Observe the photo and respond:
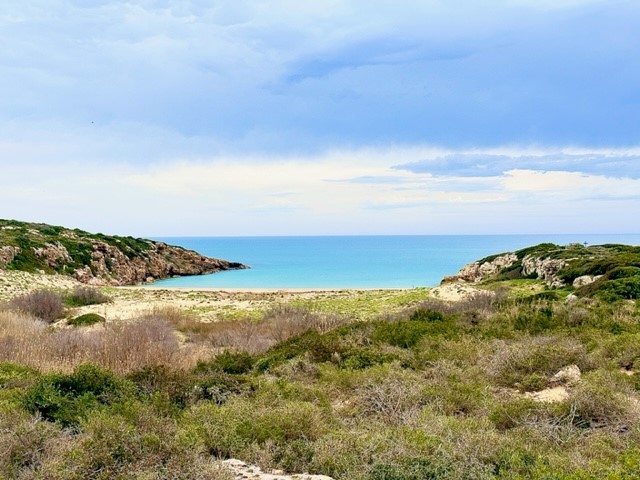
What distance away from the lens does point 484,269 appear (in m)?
44.3

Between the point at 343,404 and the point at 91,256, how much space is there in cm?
5052

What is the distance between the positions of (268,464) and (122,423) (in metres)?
1.58

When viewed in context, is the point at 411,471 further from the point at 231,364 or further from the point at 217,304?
the point at 217,304

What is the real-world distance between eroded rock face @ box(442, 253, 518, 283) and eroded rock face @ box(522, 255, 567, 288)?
169 inches

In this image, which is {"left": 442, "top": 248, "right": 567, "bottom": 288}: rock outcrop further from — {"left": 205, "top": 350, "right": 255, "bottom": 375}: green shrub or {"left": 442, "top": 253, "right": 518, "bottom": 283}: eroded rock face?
{"left": 205, "top": 350, "right": 255, "bottom": 375}: green shrub

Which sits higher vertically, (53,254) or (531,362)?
(531,362)

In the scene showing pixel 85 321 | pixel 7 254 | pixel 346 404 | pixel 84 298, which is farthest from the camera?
pixel 7 254

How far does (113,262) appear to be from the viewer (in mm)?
54062

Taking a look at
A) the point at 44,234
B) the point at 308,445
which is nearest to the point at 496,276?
the point at 308,445

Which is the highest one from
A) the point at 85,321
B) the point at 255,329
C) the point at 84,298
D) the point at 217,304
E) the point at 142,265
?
the point at 255,329

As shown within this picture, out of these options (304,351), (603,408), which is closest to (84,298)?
(304,351)

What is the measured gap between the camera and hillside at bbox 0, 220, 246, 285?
45062 millimetres

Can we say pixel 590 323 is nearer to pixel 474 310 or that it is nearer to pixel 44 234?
pixel 474 310

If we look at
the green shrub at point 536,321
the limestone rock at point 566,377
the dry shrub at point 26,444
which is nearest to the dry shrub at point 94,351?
the dry shrub at point 26,444
